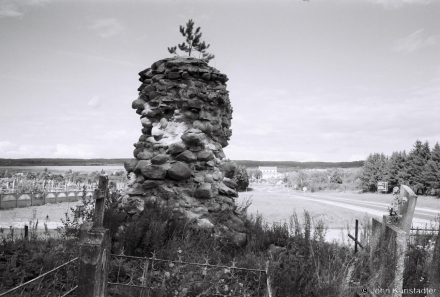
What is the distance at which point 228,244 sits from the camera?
6.61m

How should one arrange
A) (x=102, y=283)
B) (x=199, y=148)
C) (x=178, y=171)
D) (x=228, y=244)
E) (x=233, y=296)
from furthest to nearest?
1. (x=199, y=148)
2. (x=178, y=171)
3. (x=228, y=244)
4. (x=233, y=296)
5. (x=102, y=283)

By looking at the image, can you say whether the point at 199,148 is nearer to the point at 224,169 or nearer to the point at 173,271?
the point at 224,169

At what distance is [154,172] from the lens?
277 inches

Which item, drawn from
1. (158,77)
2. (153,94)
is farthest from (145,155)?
(158,77)

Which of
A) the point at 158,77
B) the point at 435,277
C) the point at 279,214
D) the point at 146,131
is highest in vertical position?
the point at 158,77

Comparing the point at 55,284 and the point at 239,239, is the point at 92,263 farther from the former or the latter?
the point at 239,239

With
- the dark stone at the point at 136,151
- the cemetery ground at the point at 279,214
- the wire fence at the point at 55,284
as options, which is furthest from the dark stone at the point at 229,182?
the wire fence at the point at 55,284

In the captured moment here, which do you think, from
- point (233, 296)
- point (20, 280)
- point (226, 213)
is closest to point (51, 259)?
point (20, 280)

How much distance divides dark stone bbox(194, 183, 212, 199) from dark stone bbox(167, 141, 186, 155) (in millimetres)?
950

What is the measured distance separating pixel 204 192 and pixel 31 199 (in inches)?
985

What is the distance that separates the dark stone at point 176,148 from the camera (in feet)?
24.1

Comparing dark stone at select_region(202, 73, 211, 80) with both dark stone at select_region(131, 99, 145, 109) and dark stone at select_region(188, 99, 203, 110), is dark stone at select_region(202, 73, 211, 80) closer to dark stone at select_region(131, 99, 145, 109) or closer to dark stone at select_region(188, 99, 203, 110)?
dark stone at select_region(188, 99, 203, 110)

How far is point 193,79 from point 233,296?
508 cm

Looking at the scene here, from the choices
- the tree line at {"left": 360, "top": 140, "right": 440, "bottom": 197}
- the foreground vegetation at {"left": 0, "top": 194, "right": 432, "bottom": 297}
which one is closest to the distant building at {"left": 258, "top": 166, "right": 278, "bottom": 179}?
the tree line at {"left": 360, "top": 140, "right": 440, "bottom": 197}
